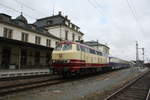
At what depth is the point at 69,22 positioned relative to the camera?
4384 centimetres

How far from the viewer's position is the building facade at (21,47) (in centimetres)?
2336

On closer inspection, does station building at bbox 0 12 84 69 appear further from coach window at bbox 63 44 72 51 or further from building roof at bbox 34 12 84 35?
coach window at bbox 63 44 72 51

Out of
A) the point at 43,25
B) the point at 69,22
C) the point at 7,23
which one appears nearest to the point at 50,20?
the point at 43,25

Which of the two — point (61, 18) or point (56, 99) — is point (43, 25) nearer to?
point (61, 18)

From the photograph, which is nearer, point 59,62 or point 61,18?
point 59,62

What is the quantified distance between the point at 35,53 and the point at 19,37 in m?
4.26

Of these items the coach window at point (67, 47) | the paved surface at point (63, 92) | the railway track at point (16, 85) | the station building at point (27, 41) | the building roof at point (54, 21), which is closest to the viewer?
the paved surface at point (63, 92)

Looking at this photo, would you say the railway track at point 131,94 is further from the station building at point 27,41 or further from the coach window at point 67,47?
the station building at point 27,41

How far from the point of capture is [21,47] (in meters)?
23.3

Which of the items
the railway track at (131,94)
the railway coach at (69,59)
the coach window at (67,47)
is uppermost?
the coach window at (67,47)

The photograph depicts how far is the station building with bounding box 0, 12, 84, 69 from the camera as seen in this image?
23.0m

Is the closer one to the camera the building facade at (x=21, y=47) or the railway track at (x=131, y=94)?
the railway track at (x=131, y=94)

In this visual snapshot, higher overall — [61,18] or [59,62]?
[61,18]

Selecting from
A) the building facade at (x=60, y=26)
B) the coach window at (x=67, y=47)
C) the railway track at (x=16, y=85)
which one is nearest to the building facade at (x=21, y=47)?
the building facade at (x=60, y=26)
